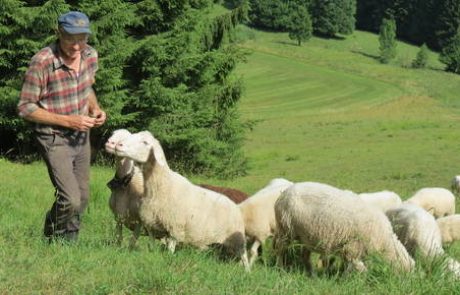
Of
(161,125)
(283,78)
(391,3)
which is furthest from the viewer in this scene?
(391,3)

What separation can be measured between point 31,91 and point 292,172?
20.3 metres

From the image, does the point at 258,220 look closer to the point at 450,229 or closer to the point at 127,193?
the point at 127,193

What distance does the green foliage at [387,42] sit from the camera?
108 metres

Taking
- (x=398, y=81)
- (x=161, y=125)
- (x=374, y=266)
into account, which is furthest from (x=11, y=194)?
(x=398, y=81)

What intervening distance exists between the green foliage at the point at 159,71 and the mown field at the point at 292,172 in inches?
51.0

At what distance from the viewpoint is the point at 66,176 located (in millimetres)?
6309

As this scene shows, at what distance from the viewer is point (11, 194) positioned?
1057cm

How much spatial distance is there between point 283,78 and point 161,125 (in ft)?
193

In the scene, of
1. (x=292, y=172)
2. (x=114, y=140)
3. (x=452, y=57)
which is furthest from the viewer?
Answer: (x=452, y=57)

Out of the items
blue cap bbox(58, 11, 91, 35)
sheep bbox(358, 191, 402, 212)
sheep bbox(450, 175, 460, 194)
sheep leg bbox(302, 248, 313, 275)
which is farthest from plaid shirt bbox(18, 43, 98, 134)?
sheep bbox(450, 175, 460, 194)

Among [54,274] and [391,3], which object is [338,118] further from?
[391,3]

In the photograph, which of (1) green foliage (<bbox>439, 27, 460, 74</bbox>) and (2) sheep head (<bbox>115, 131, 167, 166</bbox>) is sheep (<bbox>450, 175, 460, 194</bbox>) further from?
(1) green foliage (<bbox>439, 27, 460, 74</bbox>)

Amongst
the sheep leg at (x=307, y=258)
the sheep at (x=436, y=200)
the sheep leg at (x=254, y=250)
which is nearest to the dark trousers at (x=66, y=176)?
the sheep leg at (x=307, y=258)

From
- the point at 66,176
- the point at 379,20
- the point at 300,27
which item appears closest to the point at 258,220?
the point at 66,176
